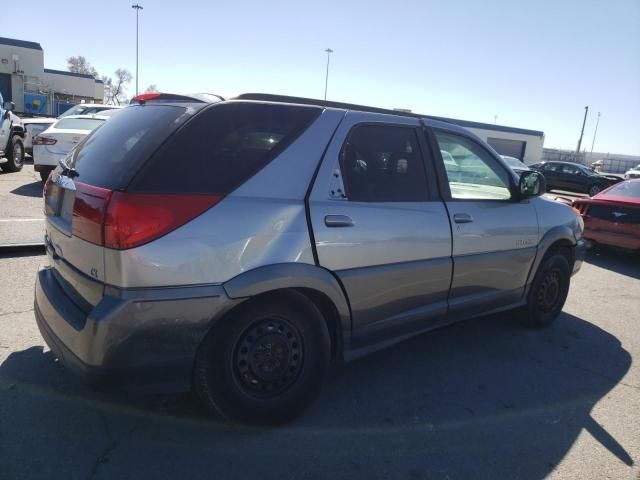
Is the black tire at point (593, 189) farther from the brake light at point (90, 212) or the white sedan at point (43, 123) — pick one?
the brake light at point (90, 212)

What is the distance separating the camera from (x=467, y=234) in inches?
140

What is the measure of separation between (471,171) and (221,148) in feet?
7.37

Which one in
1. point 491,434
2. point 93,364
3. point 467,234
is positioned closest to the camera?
point 93,364

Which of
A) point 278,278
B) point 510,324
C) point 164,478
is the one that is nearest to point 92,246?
point 278,278

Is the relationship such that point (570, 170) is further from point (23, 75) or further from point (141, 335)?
point (23, 75)

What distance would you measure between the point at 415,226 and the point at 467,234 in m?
0.57

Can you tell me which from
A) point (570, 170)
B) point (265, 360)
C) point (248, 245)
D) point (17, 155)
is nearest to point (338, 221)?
point (248, 245)

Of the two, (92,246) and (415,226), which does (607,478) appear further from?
(92,246)

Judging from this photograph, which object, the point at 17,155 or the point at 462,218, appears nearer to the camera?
the point at 462,218

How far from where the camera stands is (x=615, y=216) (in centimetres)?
807

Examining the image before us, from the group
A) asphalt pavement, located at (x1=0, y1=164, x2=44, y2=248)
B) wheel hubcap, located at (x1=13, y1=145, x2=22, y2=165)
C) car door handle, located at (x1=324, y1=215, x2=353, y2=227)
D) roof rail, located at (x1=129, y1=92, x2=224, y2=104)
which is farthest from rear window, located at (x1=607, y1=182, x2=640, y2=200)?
wheel hubcap, located at (x1=13, y1=145, x2=22, y2=165)

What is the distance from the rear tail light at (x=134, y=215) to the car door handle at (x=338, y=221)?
2.16ft

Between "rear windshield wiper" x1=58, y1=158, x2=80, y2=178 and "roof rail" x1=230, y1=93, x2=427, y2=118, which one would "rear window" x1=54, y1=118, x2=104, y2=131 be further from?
"roof rail" x1=230, y1=93, x2=427, y2=118

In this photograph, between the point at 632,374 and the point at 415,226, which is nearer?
the point at 415,226
